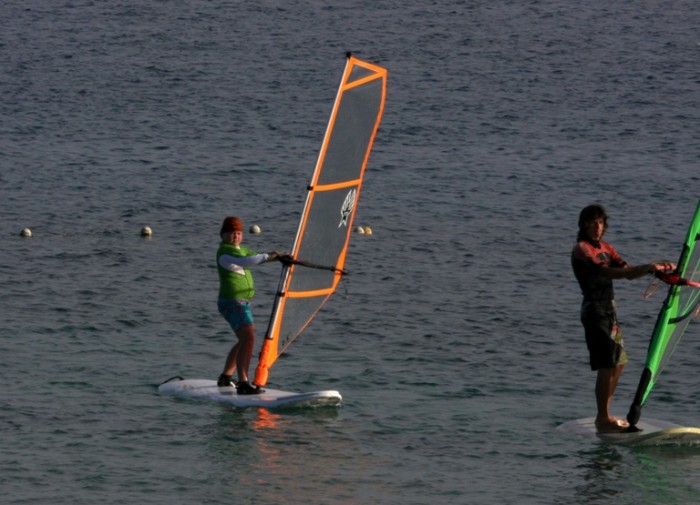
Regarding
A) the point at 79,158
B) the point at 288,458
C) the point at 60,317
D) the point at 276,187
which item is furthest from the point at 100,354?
the point at 79,158

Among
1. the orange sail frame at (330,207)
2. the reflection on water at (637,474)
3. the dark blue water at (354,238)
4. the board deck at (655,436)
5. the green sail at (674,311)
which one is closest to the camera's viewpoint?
the reflection on water at (637,474)

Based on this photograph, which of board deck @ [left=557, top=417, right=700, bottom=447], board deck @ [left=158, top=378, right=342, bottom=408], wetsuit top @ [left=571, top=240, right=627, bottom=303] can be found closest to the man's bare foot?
board deck @ [left=557, top=417, right=700, bottom=447]

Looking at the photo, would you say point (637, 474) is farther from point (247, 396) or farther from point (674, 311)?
point (247, 396)

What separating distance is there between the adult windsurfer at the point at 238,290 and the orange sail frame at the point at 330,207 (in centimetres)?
21

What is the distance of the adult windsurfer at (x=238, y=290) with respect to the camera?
1511cm

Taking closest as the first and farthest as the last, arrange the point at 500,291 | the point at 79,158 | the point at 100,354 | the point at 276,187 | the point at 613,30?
the point at 100,354 < the point at 500,291 < the point at 276,187 < the point at 79,158 < the point at 613,30

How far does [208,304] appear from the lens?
2031 centimetres

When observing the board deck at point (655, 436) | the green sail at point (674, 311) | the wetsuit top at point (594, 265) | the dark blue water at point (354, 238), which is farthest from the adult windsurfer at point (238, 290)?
the green sail at point (674, 311)

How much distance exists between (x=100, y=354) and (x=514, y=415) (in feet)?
16.7

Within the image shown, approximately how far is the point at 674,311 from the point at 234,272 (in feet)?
14.7

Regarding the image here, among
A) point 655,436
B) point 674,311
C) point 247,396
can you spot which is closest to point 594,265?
point 674,311

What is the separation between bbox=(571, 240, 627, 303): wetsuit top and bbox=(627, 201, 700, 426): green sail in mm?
530

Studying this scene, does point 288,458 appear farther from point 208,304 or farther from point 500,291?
point 500,291

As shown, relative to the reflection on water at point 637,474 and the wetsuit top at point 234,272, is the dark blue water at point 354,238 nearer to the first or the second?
the reflection on water at point 637,474
